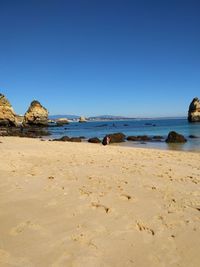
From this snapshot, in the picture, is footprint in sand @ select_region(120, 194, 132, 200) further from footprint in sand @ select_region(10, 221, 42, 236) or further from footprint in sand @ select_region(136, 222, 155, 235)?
footprint in sand @ select_region(10, 221, 42, 236)

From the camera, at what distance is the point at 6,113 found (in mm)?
73625

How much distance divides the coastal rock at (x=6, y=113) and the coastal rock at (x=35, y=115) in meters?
12.9

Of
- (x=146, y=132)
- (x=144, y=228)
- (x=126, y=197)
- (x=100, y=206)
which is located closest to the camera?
(x=144, y=228)

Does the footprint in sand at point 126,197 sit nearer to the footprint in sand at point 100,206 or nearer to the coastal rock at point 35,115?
the footprint in sand at point 100,206

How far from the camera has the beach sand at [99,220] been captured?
165 inches

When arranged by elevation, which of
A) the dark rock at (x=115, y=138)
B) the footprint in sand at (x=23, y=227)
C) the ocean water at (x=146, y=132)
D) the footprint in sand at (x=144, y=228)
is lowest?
the ocean water at (x=146, y=132)

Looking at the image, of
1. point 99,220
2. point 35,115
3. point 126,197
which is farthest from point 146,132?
point 99,220

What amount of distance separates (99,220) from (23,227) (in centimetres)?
135

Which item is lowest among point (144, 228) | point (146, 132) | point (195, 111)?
point (146, 132)

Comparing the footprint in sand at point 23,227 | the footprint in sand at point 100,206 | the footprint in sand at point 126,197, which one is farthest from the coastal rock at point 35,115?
the footprint in sand at point 23,227

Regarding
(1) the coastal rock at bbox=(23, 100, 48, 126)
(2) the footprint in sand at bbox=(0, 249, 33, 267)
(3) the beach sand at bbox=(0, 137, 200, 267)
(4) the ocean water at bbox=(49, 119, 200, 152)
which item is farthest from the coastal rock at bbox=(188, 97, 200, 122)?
(2) the footprint in sand at bbox=(0, 249, 33, 267)

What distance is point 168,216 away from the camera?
5.62m

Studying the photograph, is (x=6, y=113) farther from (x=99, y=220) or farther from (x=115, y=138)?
A: (x=99, y=220)

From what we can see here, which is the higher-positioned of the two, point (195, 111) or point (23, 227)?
point (195, 111)
